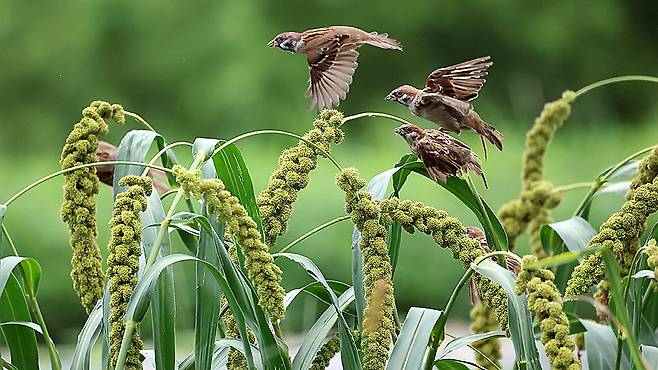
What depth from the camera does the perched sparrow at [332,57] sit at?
0.80m

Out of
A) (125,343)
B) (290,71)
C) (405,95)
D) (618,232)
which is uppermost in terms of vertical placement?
(290,71)

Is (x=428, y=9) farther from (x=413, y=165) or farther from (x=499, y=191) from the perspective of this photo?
(x=413, y=165)

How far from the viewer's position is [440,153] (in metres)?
0.70

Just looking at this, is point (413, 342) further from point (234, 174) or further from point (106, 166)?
point (106, 166)

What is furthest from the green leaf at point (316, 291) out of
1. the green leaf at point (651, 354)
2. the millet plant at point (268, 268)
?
the green leaf at point (651, 354)

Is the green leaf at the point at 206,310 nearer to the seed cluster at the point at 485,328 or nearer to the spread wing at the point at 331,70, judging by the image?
the spread wing at the point at 331,70

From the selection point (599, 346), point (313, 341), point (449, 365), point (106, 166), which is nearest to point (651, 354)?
point (599, 346)

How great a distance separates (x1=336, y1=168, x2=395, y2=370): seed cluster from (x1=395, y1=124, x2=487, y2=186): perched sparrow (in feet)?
0.17

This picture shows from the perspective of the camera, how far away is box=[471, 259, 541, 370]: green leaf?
644 mm

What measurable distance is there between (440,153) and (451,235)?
58 mm

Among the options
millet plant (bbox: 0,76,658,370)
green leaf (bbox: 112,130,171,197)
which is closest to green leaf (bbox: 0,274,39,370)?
→ millet plant (bbox: 0,76,658,370)

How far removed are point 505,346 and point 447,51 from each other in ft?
7.12

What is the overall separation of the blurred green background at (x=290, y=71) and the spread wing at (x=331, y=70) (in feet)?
8.76

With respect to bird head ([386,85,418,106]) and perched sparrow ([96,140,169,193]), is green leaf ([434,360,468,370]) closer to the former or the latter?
bird head ([386,85,418,106])
